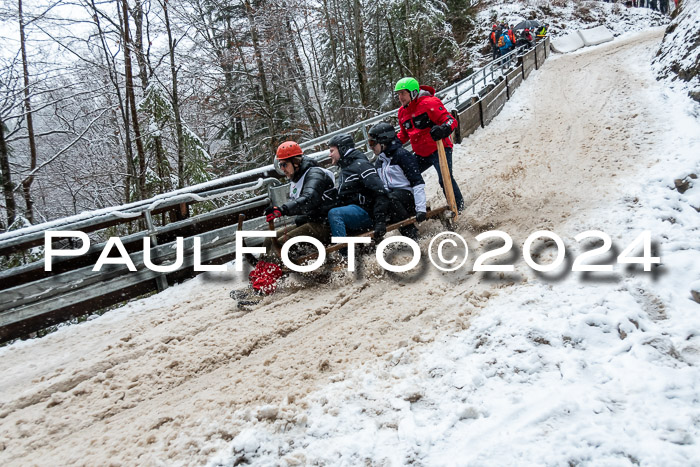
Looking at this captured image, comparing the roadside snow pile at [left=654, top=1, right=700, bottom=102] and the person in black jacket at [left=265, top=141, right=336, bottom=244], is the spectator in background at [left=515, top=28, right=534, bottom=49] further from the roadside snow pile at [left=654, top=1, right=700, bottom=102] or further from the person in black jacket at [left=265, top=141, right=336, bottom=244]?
the person in black jacket at [left=265, top=141, right=336, bottom=244]

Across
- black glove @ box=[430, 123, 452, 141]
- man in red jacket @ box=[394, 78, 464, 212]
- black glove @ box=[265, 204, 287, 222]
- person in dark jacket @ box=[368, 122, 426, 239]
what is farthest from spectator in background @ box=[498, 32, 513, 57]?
black glove @ box=[265, 204, 287, 222]

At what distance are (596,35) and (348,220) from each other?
3043cm

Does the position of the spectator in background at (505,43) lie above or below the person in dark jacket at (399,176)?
above

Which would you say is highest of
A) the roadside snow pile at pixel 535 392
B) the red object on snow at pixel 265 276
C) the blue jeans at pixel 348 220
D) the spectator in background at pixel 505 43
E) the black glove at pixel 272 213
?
the spectator in background at pixel 505 43

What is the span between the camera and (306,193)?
5.27m

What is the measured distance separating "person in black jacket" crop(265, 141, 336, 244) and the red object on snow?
1.18ft

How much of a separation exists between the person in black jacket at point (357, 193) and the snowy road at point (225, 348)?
2.15 ft

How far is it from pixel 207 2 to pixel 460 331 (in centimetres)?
1743

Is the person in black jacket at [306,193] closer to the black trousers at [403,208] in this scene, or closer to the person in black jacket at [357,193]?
the person in black jacket at [357,193]

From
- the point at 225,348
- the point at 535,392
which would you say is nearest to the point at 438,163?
the point at 225,348

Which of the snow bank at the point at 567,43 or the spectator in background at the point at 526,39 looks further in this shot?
the snow bank at the point at 567,43

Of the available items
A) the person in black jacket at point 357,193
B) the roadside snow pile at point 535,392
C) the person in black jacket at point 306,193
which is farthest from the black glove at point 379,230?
the roadside snow pile at point 535,392

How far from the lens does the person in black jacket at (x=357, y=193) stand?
5461mm

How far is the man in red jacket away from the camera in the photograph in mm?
6109
